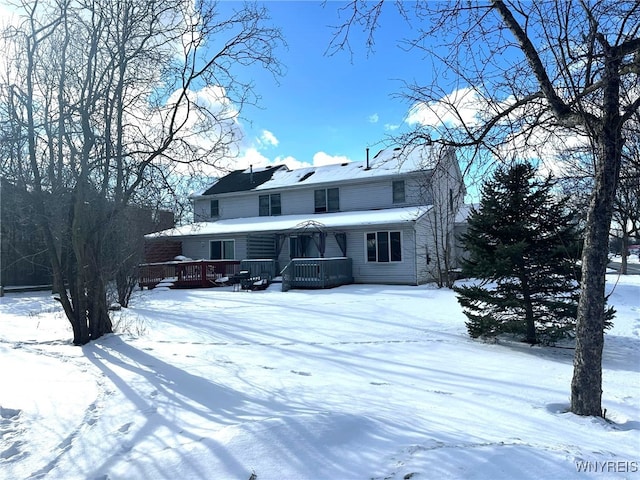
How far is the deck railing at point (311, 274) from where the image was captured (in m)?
18.1

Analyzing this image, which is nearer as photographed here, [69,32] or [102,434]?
[102,434]

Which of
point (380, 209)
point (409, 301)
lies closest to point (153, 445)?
point (409, 301)

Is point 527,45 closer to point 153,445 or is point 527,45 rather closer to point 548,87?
point 548,87

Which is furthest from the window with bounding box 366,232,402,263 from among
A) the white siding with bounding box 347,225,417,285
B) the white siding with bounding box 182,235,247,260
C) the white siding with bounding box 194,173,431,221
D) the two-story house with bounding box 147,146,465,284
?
the white siding with bounding box 182,235,247,260

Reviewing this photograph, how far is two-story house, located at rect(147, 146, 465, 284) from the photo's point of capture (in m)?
19.3

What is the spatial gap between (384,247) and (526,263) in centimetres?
1157

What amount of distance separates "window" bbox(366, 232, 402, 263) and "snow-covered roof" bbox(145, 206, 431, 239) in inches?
37.0

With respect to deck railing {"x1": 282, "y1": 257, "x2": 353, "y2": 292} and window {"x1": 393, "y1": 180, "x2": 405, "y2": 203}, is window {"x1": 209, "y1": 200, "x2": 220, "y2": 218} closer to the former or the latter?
deck railing {"x1": 282, "y1": 257, "x2": 353, "y2": 292}

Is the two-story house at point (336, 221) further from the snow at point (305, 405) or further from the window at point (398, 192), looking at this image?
the snow at point (305, 405)

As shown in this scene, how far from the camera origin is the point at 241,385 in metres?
5.12

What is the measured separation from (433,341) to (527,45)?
5552 mm

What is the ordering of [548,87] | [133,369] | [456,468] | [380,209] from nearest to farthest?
[456,468] < [548,87] < [133,369] < [380,209]

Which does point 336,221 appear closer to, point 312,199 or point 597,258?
point 312,199

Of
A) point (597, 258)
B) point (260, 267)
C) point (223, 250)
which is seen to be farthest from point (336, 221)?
point (597, 258)
